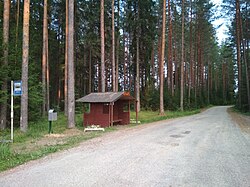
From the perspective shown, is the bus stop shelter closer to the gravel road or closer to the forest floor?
the gravel road

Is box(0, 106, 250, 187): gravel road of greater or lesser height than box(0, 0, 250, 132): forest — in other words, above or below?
below

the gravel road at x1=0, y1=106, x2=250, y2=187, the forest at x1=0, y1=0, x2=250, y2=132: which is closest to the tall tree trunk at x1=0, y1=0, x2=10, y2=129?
the forest at x1=0, y1=0, x2=250, y2=132

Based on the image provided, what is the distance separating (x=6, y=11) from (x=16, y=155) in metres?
9.30

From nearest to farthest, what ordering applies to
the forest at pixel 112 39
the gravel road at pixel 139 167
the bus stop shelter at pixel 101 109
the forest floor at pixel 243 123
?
the gravel road at pixel 139 167 < the forest floor at pixel 243 123 < the bus stop shelter at pixel 101 109 < the forest at pixel 112 39

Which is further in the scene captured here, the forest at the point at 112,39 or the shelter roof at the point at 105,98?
the forest at the point at 112,39

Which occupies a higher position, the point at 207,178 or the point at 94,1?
the point at 94,1

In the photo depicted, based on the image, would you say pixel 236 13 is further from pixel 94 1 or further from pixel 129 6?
pixel 94 1

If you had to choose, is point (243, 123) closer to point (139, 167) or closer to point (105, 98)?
point (105, 98)

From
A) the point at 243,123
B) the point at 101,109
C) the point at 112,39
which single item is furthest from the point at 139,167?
the point at 112,39

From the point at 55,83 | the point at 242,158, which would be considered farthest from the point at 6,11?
the point at 55,83

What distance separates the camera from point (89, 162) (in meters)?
5.55

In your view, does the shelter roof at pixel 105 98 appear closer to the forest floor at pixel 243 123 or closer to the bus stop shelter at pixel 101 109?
the bus stop shelter at pixel 101 109

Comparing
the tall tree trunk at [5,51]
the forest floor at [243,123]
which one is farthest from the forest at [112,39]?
the forest floor at [243,123]

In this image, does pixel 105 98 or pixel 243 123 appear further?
pixel 243 123
